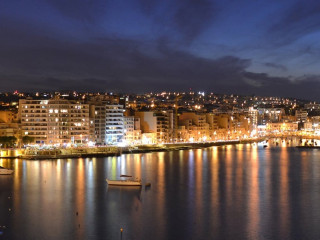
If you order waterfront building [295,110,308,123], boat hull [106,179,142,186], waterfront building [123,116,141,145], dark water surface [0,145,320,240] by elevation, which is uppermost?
waterfront building [295,110,308,123]

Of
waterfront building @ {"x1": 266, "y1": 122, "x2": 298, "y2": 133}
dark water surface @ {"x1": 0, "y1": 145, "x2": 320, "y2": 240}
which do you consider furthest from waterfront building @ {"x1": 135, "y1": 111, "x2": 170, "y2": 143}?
waterfront building @ {"x1": 266, "y1": 122, "x2": 298, "y2": 133}

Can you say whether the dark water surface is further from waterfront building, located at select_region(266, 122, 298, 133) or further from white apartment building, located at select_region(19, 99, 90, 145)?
waterfront building, located at select_region(266, 122, 298, 133)

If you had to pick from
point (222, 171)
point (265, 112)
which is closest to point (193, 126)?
point (222, 171)

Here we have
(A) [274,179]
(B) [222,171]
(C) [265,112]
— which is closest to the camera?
(A) [274,179]

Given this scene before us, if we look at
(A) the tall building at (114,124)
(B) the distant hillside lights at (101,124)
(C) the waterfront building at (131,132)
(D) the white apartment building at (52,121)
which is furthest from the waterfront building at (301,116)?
(D) the white apartment building at (52,121)

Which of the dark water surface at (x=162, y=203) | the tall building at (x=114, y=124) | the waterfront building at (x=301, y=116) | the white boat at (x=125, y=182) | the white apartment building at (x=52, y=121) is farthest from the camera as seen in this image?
the waterfront building at (x=301, y=116)

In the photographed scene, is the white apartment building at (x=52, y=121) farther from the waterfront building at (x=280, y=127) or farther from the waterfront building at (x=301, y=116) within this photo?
the waterfront building at (x=301, y=116)

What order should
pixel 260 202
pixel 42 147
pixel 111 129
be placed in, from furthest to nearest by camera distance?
pixel 111 129
pixel 42 147
pixel 260 202

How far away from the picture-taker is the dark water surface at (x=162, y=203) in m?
9.83

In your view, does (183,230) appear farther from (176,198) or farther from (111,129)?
(111,129)

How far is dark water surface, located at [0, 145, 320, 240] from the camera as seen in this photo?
9828 mm

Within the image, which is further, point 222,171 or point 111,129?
point 111,129

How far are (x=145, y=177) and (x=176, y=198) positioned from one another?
12.5 feet

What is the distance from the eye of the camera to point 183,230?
32.6 feet
